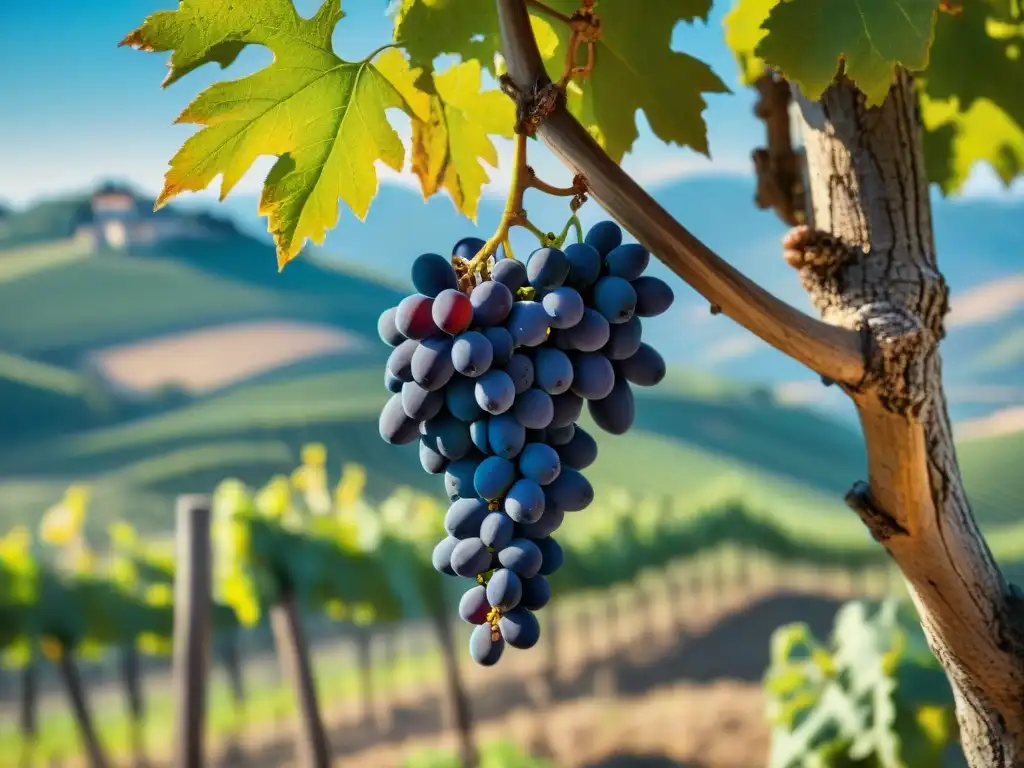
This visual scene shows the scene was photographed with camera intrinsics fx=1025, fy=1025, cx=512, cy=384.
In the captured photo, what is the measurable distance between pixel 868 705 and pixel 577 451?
1.60m

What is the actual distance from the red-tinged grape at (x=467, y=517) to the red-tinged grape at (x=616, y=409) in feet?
0.30

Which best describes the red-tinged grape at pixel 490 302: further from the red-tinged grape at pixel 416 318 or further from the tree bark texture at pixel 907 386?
the tree bark texture at pixel 907 386

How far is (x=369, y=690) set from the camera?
583 centimetres

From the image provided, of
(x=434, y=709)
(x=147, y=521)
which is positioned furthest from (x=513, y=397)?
(x=147, y=521)

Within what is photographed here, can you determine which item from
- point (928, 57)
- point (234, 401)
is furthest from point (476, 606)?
point (234, 401)

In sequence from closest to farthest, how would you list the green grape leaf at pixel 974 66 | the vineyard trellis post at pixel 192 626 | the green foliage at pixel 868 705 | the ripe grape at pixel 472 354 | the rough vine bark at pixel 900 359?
the ripe grape at pixel 472 354, the rough vine bark at pixel 900 359, the green grape leaf at pixel 974 66, the green foliage at pixel 868 705, the vineyard trellis post at pixel 192 626

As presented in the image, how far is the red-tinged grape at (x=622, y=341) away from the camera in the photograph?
24.9 inches

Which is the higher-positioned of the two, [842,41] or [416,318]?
[842,41]

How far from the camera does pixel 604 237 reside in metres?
0.65

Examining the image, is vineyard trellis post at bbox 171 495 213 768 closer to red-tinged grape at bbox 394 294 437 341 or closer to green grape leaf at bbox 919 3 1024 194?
green grape leaf at bbox 919 3 1024 194

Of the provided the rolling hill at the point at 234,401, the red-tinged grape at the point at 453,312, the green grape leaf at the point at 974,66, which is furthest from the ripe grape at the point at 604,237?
the rolling hill at the point at 234,401

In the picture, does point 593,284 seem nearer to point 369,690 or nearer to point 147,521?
point 369,690

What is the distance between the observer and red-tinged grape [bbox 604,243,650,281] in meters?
0.63

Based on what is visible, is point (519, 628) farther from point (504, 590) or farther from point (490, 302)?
point (490, 302)
